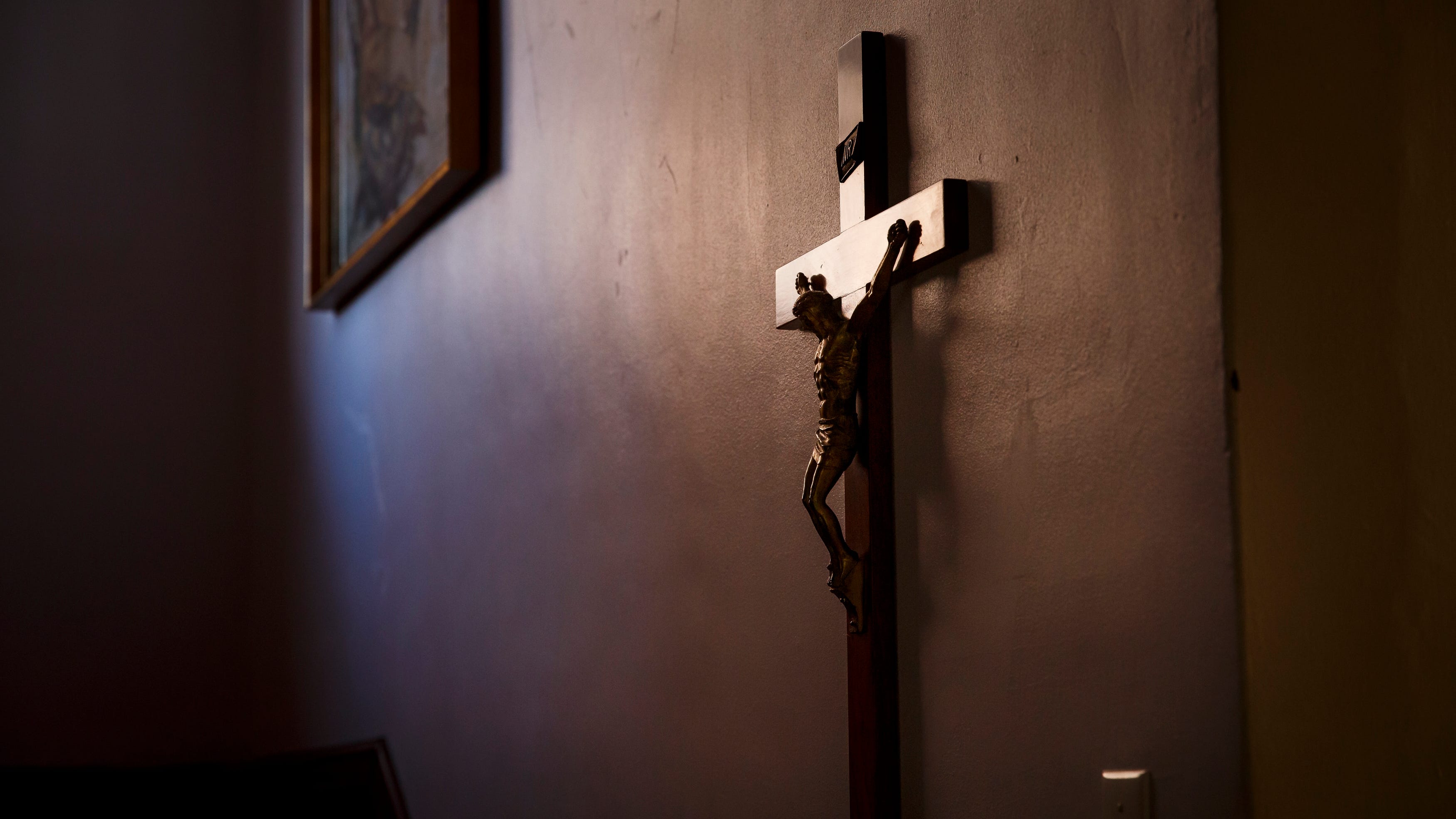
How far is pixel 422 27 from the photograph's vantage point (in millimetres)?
2857

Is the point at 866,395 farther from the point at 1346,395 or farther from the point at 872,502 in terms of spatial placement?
the point at 1346,395

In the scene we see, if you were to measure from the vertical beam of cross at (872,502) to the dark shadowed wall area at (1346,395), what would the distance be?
367mm

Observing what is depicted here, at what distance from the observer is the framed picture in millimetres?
2564

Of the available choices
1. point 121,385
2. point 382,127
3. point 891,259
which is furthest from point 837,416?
point 121,385

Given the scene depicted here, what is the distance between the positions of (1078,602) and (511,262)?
1653mm

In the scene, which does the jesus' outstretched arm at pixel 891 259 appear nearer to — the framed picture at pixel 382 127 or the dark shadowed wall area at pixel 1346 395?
the dark shadowed wall area at pixel 1346 395

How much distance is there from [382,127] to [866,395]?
2.41m

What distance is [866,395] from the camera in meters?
1.20

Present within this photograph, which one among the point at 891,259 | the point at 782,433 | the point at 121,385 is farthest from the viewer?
the point at 121,385

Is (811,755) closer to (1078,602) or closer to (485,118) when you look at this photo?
(1078,602)

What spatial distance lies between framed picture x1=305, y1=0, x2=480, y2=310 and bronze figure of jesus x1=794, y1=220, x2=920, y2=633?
156cm

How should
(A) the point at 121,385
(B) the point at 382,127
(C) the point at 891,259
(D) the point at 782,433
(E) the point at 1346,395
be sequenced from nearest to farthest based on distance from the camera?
(E) the point at 1346,395, (C) the point at 891,259, (D) the point at 782,433, (B) the point at 382,127, (A) the point at 121,385

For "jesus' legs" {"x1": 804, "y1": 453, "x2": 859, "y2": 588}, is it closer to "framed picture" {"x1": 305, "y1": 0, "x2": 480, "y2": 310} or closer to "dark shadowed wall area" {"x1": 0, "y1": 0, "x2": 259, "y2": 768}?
"framed picture" {"x1": 305, "y1": 0, "x2": 480, "y2": 310}

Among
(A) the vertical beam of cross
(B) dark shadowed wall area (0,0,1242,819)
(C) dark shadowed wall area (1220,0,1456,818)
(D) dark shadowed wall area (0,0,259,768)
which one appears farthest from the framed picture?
(C) dark shadowed wall area (1220,0,1456,818)
